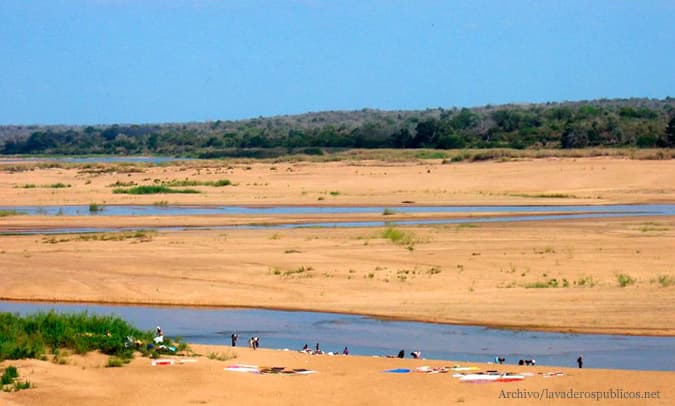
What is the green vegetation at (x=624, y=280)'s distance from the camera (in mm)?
22422

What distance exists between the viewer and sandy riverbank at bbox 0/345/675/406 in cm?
1282

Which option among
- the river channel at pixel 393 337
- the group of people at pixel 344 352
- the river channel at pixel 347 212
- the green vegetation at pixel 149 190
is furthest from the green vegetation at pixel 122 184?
the group of people at pixel 344 352

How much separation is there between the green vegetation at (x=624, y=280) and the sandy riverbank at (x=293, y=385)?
7.95m

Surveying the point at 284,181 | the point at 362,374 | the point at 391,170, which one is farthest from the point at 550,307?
the point at 391,170

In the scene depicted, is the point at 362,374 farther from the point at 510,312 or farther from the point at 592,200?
the point at 592,200

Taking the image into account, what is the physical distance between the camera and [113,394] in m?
13.0

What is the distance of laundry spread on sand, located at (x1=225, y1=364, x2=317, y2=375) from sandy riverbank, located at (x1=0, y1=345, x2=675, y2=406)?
171 millimetres

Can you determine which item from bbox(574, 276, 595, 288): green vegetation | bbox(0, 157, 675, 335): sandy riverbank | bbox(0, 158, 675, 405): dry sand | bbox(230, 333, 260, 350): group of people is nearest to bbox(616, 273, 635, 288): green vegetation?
bbox(0, 157, 675, 335): sandy riverbank

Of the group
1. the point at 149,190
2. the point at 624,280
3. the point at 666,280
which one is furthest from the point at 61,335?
the point at 149,190

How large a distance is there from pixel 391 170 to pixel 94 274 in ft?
138

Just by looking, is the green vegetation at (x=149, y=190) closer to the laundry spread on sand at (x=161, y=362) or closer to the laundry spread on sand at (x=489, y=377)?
the laundry spread on sand at (x=161, y=362)

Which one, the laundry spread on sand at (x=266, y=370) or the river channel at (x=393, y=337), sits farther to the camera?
the river channel at (x=393, y=337)

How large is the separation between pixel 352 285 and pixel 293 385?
9985 mm

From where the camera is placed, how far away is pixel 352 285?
2361 cm
